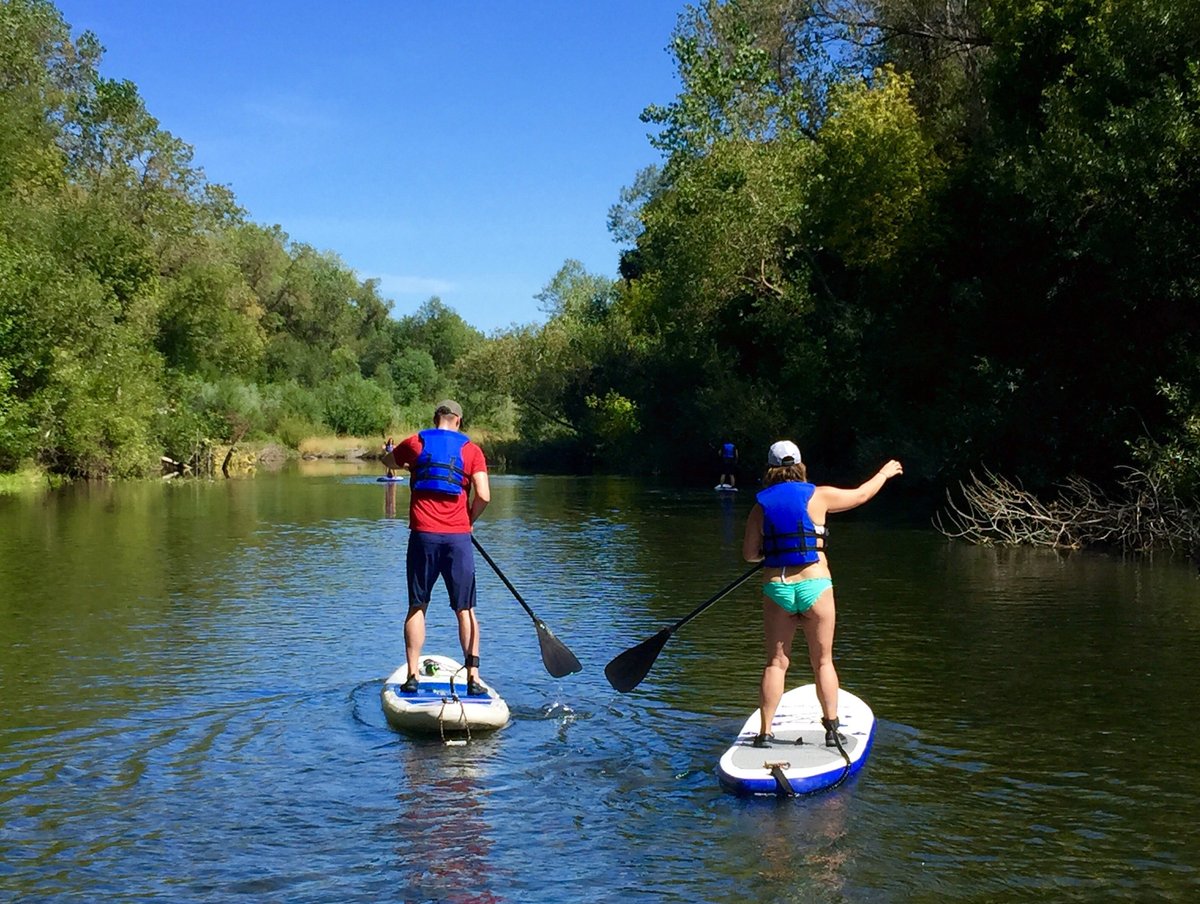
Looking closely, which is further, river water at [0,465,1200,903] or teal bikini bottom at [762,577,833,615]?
teal bikini bottom at [762,577,833,615]

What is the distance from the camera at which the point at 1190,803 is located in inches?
303

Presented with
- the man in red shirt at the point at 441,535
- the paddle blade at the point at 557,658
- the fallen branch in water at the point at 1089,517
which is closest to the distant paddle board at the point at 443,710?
the man in red shirt at the point at 441,535

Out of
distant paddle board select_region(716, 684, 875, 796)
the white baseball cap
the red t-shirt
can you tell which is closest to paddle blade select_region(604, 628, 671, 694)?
distant paddle board select_region(716, 684, 875, 796)

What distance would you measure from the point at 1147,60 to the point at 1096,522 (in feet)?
25.3

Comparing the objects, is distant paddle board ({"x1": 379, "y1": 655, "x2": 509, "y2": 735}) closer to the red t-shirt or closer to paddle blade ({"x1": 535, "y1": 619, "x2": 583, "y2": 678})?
paddle blade ({"x1": 535, "y1": 619, "x2": 583, "y2": 678})

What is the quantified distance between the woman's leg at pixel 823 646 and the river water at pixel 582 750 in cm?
52

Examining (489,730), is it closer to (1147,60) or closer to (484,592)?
(484,592)

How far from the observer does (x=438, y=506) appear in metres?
9.70

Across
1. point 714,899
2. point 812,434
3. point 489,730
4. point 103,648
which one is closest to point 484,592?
point 103,648

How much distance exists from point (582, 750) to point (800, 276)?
33058mm

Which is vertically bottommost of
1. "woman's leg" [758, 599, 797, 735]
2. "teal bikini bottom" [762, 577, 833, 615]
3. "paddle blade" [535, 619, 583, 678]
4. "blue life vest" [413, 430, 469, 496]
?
"paddle blade" [535, 619, 583, 678]

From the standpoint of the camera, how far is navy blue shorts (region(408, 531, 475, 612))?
9688 mm

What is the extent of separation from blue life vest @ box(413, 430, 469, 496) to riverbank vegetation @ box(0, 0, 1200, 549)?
1413cm

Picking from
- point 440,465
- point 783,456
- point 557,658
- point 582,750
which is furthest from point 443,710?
point 783,456
